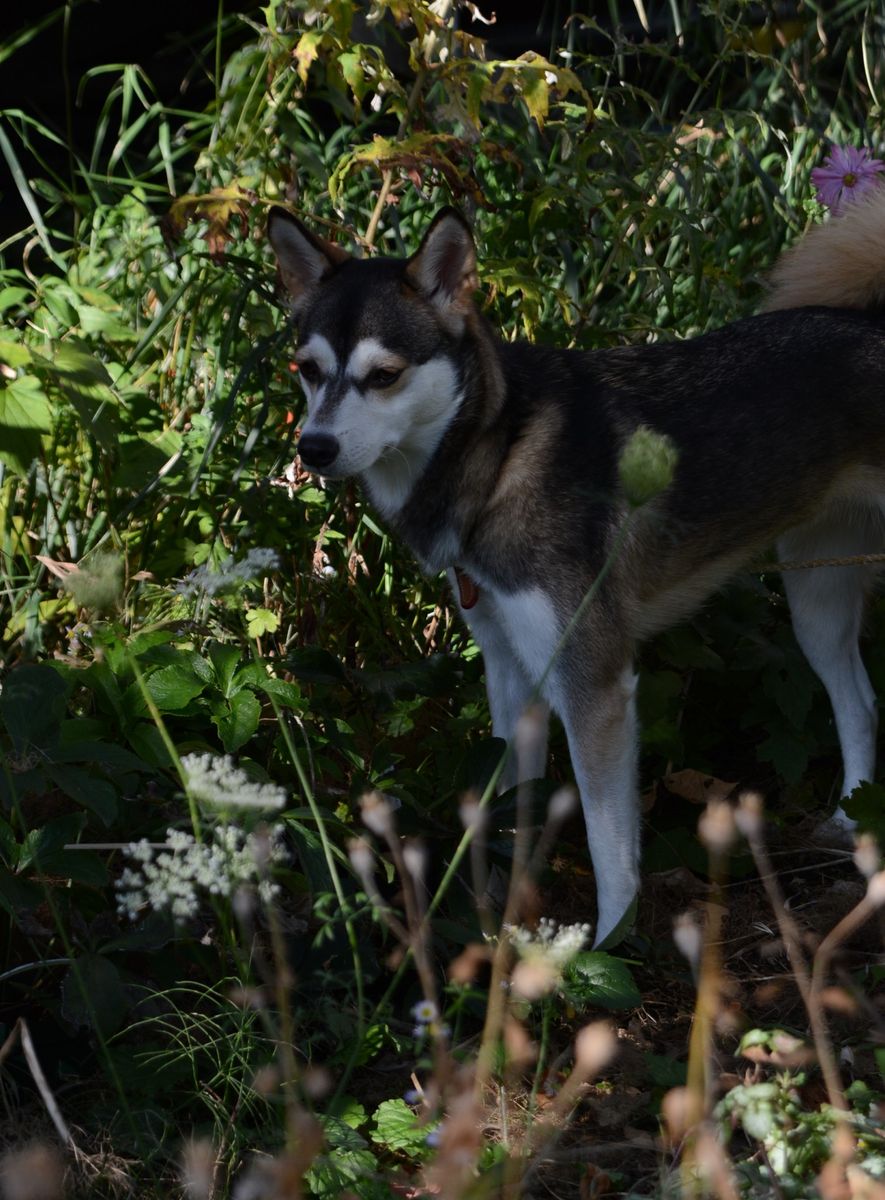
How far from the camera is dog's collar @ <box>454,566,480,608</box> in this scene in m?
3.03

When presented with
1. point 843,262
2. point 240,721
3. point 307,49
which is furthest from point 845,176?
point 240,721

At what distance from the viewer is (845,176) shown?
369 cm

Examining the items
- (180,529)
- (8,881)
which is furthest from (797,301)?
(8,881)

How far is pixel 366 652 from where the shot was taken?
3.74 m

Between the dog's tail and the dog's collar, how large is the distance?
3.81ft

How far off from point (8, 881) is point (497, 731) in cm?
131

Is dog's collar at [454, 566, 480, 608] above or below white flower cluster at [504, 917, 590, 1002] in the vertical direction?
below

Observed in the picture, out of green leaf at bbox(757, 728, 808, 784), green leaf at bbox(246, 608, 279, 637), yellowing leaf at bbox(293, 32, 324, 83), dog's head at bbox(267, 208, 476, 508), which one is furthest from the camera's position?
green leaf at bbox(757, 728, 808, 784)

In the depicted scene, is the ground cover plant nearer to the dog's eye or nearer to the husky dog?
the husky dog

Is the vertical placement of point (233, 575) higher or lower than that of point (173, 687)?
higher

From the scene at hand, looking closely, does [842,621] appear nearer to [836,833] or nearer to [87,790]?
[836,833]

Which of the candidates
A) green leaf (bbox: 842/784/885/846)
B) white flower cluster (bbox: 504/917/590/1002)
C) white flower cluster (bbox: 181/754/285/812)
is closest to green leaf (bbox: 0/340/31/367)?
white flower cluster (bbox: 181/754/285/812)

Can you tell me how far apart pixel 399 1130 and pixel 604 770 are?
1063mm

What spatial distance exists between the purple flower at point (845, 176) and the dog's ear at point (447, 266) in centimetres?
124
